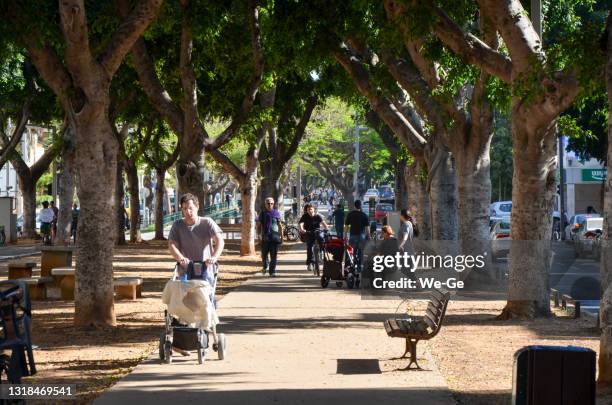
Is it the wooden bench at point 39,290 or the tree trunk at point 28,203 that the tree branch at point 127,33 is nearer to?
the wooden bench at point 39,290

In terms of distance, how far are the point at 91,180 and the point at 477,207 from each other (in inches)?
368

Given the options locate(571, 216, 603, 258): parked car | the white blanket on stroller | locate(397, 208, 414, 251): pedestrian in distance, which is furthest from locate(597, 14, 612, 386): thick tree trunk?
locate(571, 216, 603, 258): parked car

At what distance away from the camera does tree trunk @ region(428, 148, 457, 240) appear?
2498 centimetres

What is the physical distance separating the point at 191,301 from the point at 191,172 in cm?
1183

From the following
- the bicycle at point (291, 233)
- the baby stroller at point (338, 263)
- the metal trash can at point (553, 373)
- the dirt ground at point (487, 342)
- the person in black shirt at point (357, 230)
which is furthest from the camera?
the bicycle at point (291, 233)

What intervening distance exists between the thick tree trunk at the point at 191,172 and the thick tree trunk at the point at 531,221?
8.12 metres

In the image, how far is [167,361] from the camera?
37.9ft

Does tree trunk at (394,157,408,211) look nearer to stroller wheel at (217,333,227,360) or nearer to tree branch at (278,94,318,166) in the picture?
tree branch at (278,94,318,166)

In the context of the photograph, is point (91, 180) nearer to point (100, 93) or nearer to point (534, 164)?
point (100, 93)

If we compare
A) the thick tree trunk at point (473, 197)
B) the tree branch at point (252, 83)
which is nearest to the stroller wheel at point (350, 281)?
the thick tree trunk at point (473, 197)

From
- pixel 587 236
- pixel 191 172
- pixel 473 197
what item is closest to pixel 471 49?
pixel 473 197

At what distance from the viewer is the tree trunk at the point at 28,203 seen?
153 feet

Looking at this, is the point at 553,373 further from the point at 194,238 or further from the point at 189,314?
the point at 194,238

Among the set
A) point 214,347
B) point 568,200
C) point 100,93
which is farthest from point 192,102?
point 568,200
